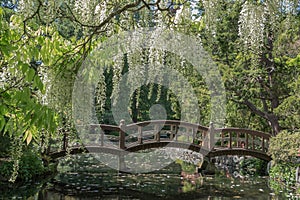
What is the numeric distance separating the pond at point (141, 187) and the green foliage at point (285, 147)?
0.72m

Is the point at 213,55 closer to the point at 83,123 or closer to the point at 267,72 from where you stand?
the point at 267,72

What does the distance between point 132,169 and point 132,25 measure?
28.7ft

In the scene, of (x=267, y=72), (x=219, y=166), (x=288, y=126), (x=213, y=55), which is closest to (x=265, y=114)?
(x=288, y=126)

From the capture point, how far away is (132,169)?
36.6ft

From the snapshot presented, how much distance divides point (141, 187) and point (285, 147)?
13.0ft

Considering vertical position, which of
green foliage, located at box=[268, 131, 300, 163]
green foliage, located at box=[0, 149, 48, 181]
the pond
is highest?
green foliage, located at box=[268, 131, 300, 163]

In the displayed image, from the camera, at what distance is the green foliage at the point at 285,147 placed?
9305 millimetres

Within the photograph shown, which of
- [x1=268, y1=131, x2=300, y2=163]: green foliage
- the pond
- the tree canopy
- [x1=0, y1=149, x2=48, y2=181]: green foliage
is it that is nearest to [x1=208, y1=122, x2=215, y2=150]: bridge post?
the pond

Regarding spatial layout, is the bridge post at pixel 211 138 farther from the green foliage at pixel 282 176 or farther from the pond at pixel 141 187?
the green foliage at pixel 282 176

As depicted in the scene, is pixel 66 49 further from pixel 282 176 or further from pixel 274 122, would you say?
pixel 274 122

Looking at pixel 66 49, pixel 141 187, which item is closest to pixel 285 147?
pixel 141 187

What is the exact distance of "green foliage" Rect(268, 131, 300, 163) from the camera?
9.30 metres

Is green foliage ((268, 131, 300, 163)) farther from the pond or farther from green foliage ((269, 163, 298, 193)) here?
the pond

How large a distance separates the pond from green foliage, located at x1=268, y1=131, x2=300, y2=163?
72 cm
